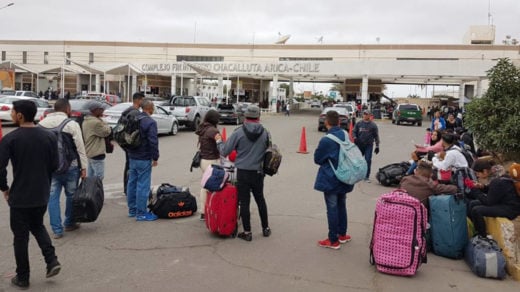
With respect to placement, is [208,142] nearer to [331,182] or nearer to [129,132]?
[129,132]

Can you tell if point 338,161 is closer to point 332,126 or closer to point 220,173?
point 332,126

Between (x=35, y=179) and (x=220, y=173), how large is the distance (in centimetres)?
233

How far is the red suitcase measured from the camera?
6234mm

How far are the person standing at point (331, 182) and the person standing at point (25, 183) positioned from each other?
307 cm

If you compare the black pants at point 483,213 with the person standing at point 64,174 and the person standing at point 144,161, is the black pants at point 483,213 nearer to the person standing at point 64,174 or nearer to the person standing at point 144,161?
the person standing at point 144,161

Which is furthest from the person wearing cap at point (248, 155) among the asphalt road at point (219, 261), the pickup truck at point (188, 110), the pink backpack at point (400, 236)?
the pickup truck at point (188, 110)

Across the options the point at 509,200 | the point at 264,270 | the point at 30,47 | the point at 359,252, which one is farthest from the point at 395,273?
the point at 30,47

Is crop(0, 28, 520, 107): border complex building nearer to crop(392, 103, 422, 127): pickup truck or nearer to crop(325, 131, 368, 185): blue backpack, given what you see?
crop(392, 103, 422, 127): pickup truck

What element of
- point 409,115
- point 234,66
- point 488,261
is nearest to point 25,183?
point 488,261

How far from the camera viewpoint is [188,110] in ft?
78.1

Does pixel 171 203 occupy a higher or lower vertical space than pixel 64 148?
A: lower

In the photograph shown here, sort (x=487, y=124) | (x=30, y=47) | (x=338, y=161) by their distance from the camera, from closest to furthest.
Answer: (x=338, y=161) → (x=487, y=124) → (x=30, y=47)

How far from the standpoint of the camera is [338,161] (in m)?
5.90

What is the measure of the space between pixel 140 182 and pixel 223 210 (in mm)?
1429
